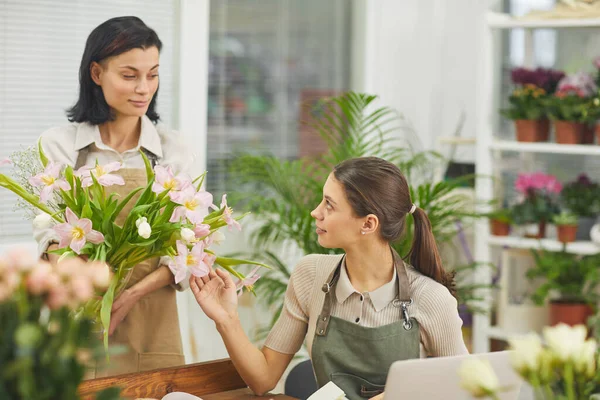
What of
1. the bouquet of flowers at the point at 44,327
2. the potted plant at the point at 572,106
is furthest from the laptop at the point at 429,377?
the potted plant at the point at 572,106

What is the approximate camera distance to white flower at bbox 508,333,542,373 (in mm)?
972

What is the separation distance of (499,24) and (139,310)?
2.47 m

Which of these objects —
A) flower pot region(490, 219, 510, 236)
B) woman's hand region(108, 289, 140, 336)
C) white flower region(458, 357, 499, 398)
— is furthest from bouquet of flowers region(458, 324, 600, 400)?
flower pot region(490, 219, 510, 236)

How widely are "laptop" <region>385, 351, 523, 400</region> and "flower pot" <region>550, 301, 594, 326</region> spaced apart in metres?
2.53

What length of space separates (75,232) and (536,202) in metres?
2.76

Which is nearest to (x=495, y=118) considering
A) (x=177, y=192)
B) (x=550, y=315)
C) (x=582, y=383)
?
(x=550, y=315)

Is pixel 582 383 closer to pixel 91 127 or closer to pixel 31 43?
pixel 91 127

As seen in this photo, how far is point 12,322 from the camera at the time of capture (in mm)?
889

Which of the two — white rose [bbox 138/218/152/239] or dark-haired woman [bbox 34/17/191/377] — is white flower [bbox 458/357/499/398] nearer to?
white rose [bbox 138/218/152/239]

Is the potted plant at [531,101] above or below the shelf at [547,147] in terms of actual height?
above

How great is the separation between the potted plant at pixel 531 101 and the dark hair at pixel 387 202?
204cm

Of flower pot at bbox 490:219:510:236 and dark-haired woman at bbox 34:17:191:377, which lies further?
flower pot at bbox 490:219:510:236

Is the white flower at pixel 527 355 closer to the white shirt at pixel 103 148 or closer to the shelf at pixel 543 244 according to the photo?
the white shirt at pixel 103 148

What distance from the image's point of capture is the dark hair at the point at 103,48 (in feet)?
7.67
